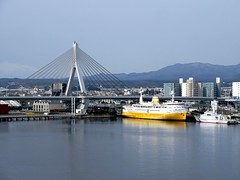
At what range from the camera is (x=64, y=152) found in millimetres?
6070

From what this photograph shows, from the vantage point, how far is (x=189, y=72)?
195 ft

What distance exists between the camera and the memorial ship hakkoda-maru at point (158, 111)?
469 inches

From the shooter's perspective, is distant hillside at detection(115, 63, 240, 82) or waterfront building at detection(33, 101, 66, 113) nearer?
waterfront building at detection(33, 101, 66, 113)

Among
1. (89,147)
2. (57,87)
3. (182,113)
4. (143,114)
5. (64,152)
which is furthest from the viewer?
(57,87)

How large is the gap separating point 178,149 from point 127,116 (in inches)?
281

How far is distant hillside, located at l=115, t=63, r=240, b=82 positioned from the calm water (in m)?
45.1

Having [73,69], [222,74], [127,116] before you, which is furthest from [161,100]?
[222,74]

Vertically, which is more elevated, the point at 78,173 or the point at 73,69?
the point at 73,69

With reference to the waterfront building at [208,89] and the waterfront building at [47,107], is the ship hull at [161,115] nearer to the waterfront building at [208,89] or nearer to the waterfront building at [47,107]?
the waterfront building at [47,107]

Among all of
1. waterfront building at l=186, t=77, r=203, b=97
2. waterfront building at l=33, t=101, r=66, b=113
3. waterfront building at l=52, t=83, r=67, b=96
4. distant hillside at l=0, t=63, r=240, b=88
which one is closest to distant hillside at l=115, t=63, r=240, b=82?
distant hillside at l=0, t=63, r=240, b=88

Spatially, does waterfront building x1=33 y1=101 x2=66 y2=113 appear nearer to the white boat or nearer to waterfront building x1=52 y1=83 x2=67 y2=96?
waterfront building x1=52 y1=83 x2=67 y2=96

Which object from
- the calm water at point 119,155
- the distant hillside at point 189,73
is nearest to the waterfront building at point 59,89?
the calm water at point 119,155

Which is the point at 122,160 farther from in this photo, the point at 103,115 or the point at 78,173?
the point at 103,115

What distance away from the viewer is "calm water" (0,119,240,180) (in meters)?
4.78
